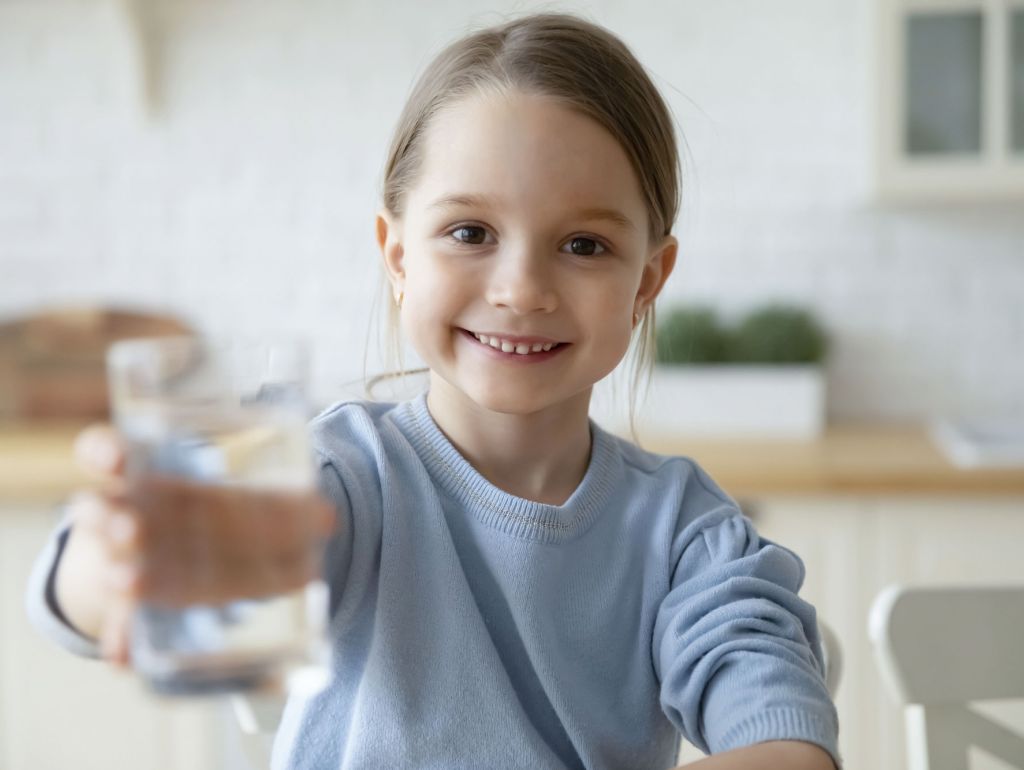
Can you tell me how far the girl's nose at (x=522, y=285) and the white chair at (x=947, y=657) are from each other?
1.61 feet

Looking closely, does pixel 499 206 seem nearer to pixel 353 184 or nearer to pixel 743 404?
pixel 743 404

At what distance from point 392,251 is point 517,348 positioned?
0.63 feet

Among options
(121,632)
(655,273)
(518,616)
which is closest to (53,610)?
(121,632)

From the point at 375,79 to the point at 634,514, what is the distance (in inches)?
76.3

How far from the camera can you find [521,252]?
895 millimetres

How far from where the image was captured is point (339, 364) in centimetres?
279

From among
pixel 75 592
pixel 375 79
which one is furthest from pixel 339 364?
pixel 75 592

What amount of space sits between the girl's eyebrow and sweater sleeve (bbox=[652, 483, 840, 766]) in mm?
252

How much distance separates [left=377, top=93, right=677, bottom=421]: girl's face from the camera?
896 mm

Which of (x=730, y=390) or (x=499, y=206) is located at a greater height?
(x=499, y=206)

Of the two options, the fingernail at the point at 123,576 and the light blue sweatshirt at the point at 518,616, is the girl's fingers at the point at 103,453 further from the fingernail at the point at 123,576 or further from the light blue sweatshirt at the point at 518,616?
the light blue sweatshirt at the point at 518,616

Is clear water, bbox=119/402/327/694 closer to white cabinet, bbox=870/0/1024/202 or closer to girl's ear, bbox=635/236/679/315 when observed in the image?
girl's ear, bbox=635/236/679/315

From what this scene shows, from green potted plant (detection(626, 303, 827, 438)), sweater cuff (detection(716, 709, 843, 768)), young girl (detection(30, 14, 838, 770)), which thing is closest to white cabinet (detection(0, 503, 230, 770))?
green potted plant (detection(626, 303, 827, 438))

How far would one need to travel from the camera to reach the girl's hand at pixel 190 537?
0.53 m
